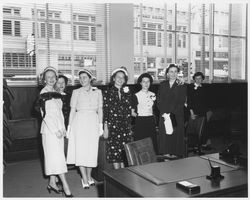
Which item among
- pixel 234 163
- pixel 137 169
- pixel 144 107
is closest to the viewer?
pixel 137 169

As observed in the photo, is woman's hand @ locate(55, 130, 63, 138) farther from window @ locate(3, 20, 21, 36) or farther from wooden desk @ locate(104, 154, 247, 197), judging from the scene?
window @ locate(3, 20, 21, 36)

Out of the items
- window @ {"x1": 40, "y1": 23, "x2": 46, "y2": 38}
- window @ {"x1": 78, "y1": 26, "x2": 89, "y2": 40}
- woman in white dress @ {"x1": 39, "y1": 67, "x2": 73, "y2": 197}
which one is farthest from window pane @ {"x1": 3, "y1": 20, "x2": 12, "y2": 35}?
woman in white dress @ {"x1": 39, "y1": 67, "x2": 73, "y2": 197}

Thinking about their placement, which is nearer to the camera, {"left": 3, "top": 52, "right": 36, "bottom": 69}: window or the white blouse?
the white blouse

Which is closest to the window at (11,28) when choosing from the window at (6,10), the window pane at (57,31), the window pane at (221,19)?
the window at (6,10)

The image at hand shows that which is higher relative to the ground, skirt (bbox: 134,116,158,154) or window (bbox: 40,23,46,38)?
window (bbox: 40,23,46,38)

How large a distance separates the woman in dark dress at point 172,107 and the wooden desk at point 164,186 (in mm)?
2274

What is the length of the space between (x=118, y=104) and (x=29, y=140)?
246cm

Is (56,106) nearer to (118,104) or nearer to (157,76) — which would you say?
(118,104)

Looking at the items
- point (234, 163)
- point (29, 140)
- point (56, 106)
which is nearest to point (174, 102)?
point (56, 106)

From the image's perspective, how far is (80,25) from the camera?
625 cm

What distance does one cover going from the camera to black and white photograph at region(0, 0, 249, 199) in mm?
2387

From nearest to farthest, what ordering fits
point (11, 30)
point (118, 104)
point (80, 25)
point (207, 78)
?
point (118, 104)
point (11, 30)
point (80, 25)
point (207, 78)

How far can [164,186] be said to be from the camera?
1.87 meters

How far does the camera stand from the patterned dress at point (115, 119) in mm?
3912
